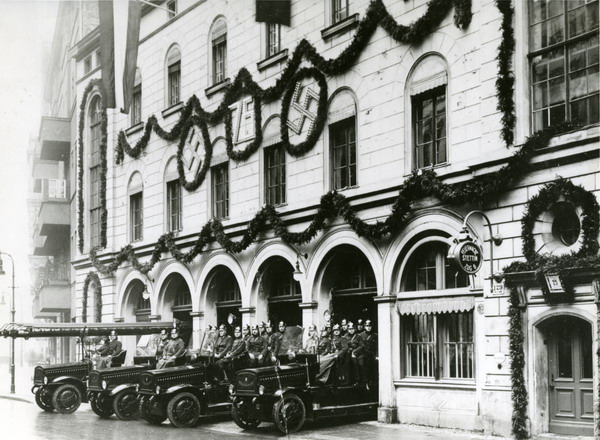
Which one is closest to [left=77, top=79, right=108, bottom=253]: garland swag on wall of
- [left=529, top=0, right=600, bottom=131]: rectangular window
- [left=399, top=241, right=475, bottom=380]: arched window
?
[left=399, top=241, right=475, bottom=380]: arched window

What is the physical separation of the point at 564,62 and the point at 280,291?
12333 mm

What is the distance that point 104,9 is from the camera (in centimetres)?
2933

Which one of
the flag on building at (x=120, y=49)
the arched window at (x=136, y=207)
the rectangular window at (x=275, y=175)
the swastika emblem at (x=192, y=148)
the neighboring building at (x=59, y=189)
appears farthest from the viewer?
the neighboring building at (x=59, y=189)

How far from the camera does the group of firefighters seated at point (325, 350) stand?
18.6m

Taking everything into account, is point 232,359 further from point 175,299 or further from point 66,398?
point 175,299

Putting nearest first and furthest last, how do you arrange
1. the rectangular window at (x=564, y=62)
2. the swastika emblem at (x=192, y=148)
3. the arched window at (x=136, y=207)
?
1. the rectangular window at (x=564, y=62)
2. the swastika emblem at (x=192, y=148)
3. the arched window at (x=136, y=207)

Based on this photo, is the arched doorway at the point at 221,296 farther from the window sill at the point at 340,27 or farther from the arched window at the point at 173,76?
the window sill at the point at 340,27

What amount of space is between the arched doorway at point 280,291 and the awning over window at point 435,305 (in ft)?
18.1

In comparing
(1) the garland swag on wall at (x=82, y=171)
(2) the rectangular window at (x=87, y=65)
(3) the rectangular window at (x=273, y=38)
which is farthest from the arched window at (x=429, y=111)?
(2) the rectangular window at (x=87, y=65)

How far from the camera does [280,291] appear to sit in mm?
25359

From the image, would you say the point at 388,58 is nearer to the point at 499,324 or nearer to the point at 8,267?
the point at 499,324

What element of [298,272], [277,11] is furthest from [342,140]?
[277,11]

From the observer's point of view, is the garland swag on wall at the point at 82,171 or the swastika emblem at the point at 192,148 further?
the garland swag on wall at the point at 82,171

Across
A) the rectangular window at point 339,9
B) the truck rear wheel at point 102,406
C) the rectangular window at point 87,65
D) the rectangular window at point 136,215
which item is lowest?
the truck rear wheel at point 102,406
